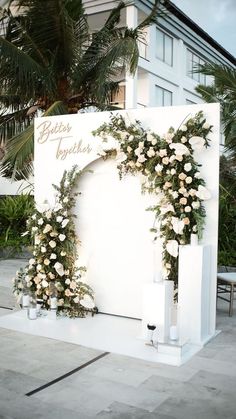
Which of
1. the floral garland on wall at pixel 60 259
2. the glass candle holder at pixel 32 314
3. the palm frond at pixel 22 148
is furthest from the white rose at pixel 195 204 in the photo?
the palm frond at pixel 22 148

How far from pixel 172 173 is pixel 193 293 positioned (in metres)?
1.48

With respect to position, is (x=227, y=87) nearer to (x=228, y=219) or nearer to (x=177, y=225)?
(x=228, y=219)

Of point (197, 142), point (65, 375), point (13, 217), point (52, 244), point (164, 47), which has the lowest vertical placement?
point (65, 375)

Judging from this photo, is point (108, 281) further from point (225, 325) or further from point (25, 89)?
point (25, 89)

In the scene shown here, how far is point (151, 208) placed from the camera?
6.09 meters

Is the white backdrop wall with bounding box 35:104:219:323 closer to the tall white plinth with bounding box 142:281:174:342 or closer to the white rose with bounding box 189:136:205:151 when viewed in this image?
the white rose with bounding box 189:136:205:151

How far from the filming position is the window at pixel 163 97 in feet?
64.9

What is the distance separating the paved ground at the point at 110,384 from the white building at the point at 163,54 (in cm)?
1286

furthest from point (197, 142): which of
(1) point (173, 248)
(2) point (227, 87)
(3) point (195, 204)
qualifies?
(2) point (227, 87)

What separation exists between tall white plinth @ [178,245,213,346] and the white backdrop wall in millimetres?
654

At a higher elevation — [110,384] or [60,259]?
[60,259]

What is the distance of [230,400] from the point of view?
3.90 meters

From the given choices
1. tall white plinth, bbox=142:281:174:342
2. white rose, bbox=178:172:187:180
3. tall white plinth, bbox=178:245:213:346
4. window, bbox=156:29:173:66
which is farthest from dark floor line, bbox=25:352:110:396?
window, bbox=156:29:173:66

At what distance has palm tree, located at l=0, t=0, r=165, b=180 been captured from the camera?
9102mm
